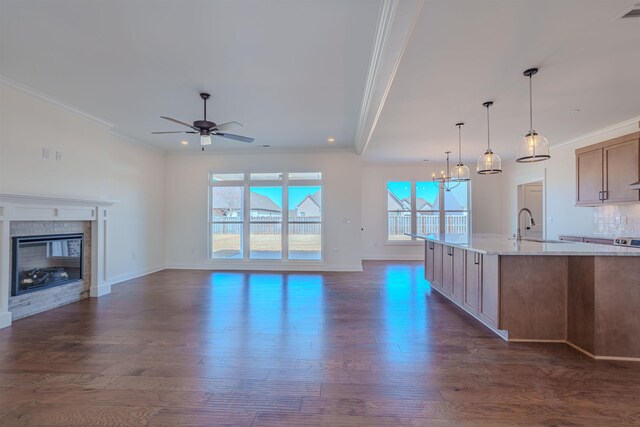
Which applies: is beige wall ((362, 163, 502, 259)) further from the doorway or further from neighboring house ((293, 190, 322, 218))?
neighboring house ((293, 190, 322, 218))

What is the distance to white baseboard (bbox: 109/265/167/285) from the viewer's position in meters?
5.21

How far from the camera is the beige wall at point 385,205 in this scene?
310 inches

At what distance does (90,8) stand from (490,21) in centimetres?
303

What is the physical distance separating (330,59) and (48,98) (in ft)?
12.5

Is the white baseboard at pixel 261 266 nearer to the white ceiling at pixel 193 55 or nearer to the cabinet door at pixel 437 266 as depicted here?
the cabinet door at pixel 437 266

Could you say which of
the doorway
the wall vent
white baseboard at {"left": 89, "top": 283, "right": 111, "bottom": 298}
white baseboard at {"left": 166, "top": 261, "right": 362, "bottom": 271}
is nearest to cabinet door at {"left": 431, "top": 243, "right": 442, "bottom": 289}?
white baseboard at {"left": 166, "top": 261, "right": 362, "bottom": 271}

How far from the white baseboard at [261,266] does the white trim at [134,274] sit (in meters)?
0.30

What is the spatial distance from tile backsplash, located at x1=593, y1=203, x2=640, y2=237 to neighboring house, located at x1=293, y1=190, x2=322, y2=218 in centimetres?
518

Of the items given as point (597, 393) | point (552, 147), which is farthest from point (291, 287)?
point (552, 147)

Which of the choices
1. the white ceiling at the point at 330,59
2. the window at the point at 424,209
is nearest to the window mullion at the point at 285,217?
the white ceiling at the point at 330,59

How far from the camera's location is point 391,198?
8156 millimetres

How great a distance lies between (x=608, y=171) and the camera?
14.3 ft

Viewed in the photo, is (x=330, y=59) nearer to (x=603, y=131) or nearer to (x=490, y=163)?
(x=490, y=163)

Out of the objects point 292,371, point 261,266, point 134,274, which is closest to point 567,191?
point 292,371
